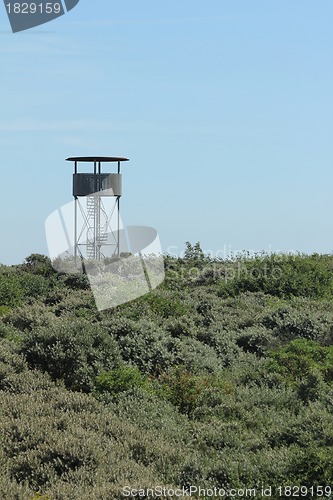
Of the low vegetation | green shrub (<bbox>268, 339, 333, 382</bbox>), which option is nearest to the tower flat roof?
the low vegetation

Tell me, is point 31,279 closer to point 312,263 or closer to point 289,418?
point 312,263

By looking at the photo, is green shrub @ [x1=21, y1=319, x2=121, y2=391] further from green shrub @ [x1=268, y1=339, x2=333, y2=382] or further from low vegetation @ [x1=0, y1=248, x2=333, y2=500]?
green shrub @ [x1=268, y1=339, x2=333, y2=382]

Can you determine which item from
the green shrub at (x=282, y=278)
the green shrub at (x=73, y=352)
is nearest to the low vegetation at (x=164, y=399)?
the green shrub at (x=73, y=352)

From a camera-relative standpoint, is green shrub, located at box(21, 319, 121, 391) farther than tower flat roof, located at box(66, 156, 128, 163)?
No

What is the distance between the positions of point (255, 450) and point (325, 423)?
0.82 meters

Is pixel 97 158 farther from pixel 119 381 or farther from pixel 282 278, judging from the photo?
pixel 119 381

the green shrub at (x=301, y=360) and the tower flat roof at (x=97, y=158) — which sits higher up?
the tower flat roof at (x=97, y=158)

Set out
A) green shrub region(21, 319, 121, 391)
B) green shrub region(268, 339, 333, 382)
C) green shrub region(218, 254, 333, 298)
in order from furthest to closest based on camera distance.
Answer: green shrub region(218, 254, 333, 298), green shrub region(268, 339, 333, 382), green shrub region(21, 319, 121, 391)

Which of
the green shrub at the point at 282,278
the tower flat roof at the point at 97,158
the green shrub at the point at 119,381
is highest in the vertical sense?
the tower flat roof at the point at 97,158

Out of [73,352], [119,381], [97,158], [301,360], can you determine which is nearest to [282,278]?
[97,158]

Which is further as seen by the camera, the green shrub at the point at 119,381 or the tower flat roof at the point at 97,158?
the tower flat roof at the point at 97,158

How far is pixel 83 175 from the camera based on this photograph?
1189 inches

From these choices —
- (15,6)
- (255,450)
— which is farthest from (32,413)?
(15,6)

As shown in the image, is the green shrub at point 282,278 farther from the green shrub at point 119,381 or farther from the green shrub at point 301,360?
the green shrub at point 119,381
